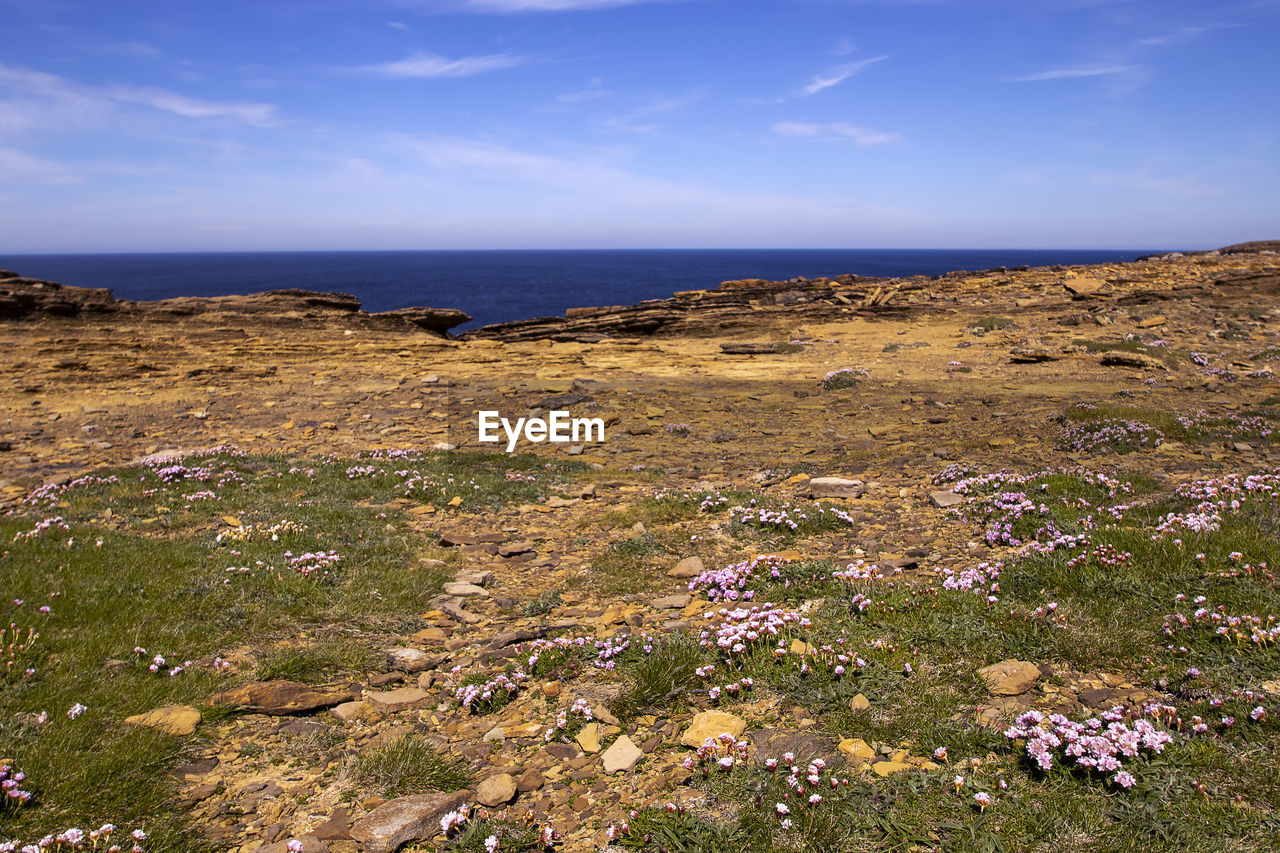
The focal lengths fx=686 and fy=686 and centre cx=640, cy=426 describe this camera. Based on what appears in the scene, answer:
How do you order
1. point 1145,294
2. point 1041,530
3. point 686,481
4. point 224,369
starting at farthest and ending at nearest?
point 1145,294
point 224,369
point 686,481
point 1041,530

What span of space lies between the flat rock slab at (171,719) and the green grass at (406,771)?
1.46 meters

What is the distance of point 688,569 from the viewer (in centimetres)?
826

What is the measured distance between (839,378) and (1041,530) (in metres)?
14.2

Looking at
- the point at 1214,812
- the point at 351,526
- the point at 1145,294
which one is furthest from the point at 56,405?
the point at 1145,294

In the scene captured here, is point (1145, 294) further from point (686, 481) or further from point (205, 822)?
point (205, 822)

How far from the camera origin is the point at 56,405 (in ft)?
63.2

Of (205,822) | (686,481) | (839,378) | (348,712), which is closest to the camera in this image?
(205,822)

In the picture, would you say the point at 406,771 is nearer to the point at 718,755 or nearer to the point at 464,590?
the point at 718,755

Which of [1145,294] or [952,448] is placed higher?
[1145,294]

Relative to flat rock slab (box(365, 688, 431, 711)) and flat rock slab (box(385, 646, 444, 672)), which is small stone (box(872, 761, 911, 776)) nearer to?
flat rock slab (box(365, 688, 431, 711))

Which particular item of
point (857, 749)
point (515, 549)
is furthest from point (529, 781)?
point (515, 549)

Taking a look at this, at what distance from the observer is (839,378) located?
2153 centimetres

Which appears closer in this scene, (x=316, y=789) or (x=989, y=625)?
(x=316, y=789)

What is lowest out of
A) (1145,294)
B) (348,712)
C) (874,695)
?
(348,712)
